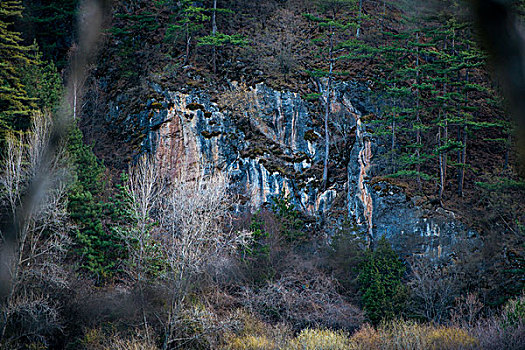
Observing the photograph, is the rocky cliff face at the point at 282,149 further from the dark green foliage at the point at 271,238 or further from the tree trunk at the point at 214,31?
the tree trunk at the point at 214,31

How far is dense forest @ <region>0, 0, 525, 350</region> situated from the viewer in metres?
17.3

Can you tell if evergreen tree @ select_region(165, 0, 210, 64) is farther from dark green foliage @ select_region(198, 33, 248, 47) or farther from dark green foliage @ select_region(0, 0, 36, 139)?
dark green foliage @ select_region(0, 0, 36, 139)

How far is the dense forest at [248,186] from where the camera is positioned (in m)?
17.3

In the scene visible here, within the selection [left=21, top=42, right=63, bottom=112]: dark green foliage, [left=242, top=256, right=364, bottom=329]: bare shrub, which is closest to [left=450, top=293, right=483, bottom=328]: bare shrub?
[left=242, top=256, right=364, bottom=329]: bare shrub

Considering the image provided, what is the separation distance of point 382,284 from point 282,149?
478 inches

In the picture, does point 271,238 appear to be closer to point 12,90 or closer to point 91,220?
point 91,220

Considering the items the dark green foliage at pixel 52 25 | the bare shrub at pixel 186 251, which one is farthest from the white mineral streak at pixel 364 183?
the dark green foliage at pixel 52 25

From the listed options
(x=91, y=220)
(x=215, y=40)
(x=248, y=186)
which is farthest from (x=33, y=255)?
(x=215, y=40)

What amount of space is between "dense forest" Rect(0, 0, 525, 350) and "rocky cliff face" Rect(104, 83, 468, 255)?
118 mm

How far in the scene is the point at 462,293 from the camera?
778 inches

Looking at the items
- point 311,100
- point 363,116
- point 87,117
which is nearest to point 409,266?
point 363,116

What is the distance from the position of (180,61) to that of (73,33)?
1058cm

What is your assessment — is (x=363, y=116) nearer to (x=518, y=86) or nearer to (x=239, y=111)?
(x=239, y=111)

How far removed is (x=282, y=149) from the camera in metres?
29.2
